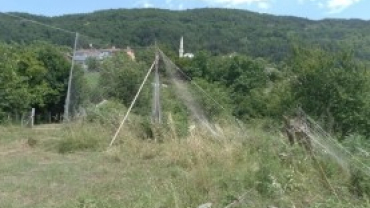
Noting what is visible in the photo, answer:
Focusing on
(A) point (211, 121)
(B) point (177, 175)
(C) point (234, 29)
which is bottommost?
(B) point (177, 175)

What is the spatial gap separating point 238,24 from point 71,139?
198ft

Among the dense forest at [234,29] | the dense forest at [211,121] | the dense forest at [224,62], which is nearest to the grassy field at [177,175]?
the dense forest at [211,121]

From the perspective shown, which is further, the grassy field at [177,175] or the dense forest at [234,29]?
the dense forest at [234,29]

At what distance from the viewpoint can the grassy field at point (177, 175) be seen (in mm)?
4707

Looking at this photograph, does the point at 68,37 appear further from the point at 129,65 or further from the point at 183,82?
the point at 183,82

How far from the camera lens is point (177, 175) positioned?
6.05 m

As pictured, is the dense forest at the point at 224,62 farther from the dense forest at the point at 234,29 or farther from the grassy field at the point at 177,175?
the grassy field at the point at 177,175

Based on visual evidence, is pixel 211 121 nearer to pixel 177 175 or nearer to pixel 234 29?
pixel 177 175

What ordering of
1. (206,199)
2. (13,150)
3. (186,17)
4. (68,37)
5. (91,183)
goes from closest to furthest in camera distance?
(206,199) → (91,183) → (13,150) → (68,37) → (186,17)

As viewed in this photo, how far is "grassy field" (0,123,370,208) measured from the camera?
4.71 m

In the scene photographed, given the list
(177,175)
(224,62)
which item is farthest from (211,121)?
(224,62)

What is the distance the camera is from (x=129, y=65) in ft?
45.5

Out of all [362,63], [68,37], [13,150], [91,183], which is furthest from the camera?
[362,63]

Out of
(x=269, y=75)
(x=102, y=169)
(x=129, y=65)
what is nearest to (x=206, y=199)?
(x=102, y=169)
